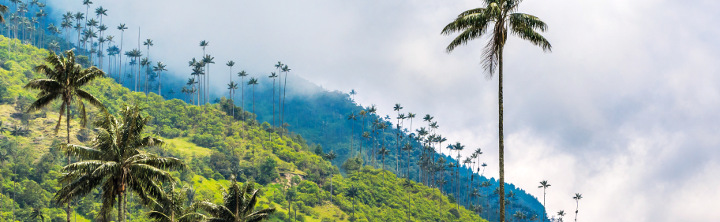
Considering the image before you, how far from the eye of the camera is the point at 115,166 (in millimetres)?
36938

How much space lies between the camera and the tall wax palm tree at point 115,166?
1459 inches

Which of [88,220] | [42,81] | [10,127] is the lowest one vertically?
[88,220]

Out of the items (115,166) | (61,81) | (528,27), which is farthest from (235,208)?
(528,27)

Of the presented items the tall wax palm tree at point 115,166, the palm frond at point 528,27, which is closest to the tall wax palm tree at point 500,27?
the palm frond at point 528,27

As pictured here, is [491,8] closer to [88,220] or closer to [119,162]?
[119,162]

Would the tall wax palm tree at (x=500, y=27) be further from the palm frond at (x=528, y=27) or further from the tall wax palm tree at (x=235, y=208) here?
the tall wax palm tree at (x=235, y=208)

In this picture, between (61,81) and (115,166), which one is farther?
(61,81)

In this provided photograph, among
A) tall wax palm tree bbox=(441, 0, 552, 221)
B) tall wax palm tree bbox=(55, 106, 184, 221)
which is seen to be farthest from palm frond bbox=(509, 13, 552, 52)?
tall wax palm tree bbox=(55, 106, 184, 221)

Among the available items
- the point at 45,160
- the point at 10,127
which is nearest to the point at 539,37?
the point at 45,160

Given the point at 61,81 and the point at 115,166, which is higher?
the point at 61,81

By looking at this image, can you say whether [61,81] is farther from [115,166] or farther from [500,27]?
[500,27]

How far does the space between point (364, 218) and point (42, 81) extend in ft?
498

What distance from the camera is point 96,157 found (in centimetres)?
3803

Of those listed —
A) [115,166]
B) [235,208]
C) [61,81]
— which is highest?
[61,81]
